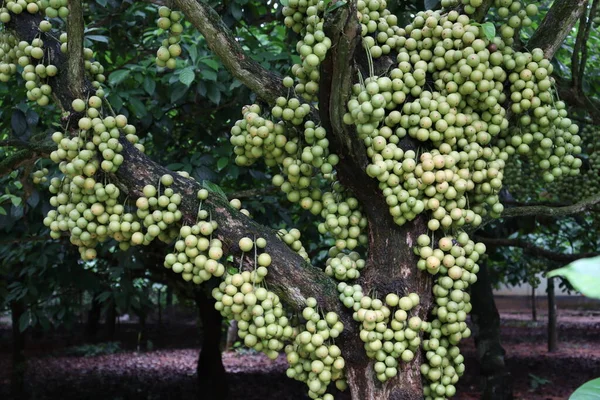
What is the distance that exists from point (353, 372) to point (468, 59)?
117 cm

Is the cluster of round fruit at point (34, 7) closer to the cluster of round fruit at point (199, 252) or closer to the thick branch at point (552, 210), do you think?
the cluster of round fruit at point (199, 252)

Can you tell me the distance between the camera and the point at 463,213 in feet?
6.81

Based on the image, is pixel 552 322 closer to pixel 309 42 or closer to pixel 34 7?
pixel 309 42

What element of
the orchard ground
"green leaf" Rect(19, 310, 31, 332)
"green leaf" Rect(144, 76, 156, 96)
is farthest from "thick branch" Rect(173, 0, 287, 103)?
the orchard ground

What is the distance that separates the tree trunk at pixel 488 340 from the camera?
18.7 ft

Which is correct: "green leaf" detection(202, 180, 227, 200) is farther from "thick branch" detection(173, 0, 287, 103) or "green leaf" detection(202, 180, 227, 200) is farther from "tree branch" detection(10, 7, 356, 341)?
"thick branch" detection(173, 0, 287, 103)

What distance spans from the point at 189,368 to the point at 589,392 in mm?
10887

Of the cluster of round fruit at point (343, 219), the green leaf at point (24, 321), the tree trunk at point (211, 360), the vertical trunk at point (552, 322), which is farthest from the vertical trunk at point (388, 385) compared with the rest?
the vertical trunk at point (552, 322)

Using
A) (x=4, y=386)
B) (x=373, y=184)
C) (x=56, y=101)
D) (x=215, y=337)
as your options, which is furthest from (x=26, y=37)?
(x=4, y=386)

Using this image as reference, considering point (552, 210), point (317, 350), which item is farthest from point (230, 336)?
point (317, 350)

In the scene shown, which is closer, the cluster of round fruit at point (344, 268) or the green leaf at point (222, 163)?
the cluster of round fruit at point (344, 268)

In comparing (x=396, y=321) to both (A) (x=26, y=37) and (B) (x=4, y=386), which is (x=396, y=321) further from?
(B) (x=4, y=386)

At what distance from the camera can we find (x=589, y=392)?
2.86ft

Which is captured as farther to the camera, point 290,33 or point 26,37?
point 290,33
